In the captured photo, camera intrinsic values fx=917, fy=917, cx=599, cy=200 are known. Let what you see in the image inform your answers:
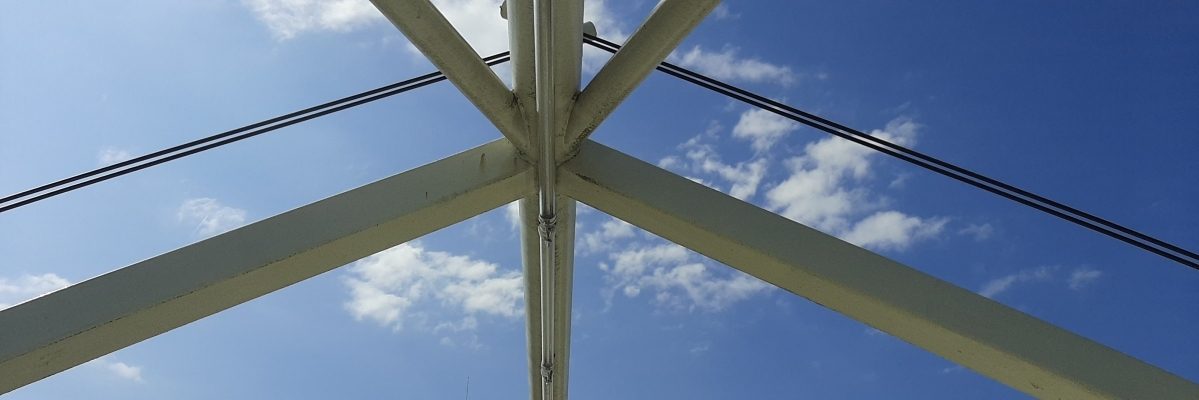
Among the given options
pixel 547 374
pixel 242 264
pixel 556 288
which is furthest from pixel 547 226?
pixel 547 374

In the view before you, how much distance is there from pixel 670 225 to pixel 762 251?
1.66 feet

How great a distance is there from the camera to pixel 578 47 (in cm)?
437

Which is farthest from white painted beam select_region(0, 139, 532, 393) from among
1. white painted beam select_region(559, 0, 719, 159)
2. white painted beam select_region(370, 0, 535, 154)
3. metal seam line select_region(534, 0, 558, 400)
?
white painted beam select_region(559, 0, 719, 159)

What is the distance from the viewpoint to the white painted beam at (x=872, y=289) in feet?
11.2

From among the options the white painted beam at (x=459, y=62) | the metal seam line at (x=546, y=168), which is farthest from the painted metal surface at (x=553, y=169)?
the white painted beam at (x=459, y=62)

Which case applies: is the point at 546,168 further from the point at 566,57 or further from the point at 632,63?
the point at 632,63

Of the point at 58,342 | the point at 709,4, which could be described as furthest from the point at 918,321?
the point at 58,342

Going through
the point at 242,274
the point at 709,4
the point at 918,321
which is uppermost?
the point at 709,4

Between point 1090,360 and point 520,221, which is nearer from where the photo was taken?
point 1090,360

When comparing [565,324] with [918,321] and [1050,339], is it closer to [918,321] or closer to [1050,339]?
[918,321]

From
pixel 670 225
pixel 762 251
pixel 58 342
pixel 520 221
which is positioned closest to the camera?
pixel 58 342

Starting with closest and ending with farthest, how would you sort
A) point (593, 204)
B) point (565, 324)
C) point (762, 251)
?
1. point (762, 251)
2. point (593, 204)
3. point (565, 324)

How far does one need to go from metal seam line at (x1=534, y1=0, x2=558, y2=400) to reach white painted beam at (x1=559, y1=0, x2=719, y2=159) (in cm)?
15

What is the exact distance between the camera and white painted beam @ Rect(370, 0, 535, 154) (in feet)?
11.7
